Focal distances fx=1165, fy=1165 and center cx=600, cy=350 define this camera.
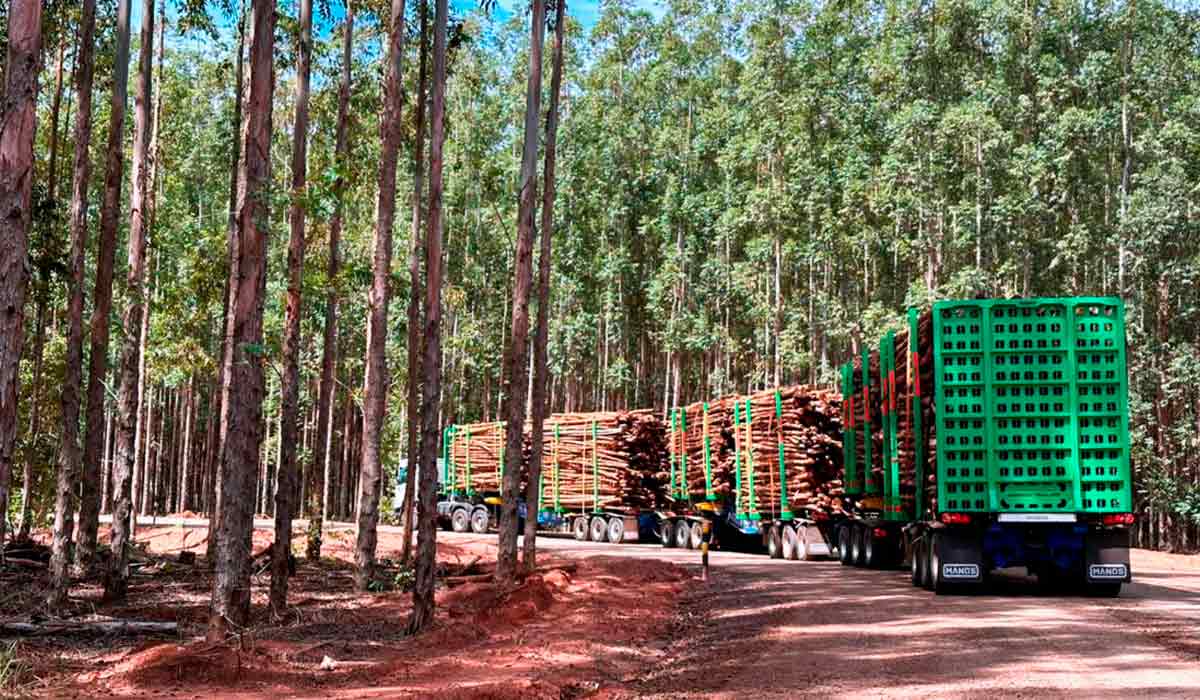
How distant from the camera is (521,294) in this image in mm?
19000

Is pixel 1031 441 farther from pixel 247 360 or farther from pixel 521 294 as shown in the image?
pixel 247 360

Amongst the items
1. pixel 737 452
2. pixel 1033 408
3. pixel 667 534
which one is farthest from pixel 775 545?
pixel 1033 408

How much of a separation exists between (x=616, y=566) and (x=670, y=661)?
10.8 m

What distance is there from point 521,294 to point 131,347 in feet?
19.6

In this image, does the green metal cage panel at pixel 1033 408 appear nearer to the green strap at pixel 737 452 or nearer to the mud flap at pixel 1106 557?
the mud flap at pixel 1106 557

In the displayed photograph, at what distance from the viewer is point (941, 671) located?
32.4ft

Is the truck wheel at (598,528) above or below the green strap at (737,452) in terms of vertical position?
below

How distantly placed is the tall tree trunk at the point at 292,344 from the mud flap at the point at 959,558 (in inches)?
363

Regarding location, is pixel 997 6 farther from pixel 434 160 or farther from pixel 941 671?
pixel 941 671

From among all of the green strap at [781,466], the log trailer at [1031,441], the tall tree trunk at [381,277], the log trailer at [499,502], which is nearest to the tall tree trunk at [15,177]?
the tall tree trunk at [381,277]

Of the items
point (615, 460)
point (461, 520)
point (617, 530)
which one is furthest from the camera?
point (461, 520)

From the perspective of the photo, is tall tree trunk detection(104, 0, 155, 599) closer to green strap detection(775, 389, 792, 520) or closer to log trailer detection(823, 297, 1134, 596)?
log trailer detection(823, 297, 1134, 596)

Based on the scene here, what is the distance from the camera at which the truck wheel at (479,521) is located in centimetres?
4044

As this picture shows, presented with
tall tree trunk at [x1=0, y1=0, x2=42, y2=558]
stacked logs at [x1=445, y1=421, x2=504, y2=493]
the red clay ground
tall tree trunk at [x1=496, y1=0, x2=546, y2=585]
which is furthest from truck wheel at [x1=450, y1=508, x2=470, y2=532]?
tall tree trunk at [x1=0, y1=0, x2=42, y2=558]
